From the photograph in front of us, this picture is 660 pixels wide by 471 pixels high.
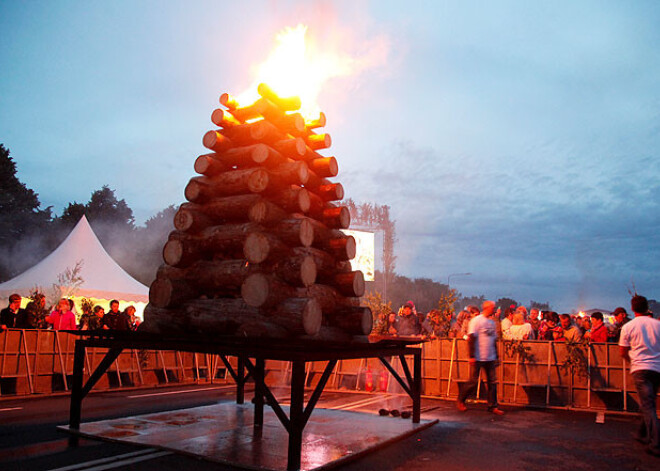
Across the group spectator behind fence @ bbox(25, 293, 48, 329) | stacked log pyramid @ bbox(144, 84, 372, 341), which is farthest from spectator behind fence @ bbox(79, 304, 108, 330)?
stacked log pyramid @ bbox(144, 84, 372, 341)

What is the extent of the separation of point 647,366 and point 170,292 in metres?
7.58

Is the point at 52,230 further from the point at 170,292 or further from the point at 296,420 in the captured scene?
the point at 296,420

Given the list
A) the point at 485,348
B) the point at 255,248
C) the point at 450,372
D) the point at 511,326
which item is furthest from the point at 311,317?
the point at 511,326

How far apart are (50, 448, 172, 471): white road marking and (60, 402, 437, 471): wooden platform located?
0.71 ft

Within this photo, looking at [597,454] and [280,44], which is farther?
[280,44]

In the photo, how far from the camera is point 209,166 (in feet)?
31.0

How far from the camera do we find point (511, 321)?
626 inches

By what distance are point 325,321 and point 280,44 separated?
562 cm

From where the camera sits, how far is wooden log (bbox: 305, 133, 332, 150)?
33.9 feet

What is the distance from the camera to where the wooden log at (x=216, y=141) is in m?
9.53

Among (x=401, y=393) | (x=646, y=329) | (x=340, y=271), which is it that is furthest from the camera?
(x=401, y=393)

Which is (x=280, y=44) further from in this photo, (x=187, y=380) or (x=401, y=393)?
(x=187, y=380)

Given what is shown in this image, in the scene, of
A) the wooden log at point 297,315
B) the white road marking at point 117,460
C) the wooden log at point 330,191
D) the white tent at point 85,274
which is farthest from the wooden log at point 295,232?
the white tent at point 85,274

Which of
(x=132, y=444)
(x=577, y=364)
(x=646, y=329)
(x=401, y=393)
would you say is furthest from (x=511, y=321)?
(x=132, y=444)
